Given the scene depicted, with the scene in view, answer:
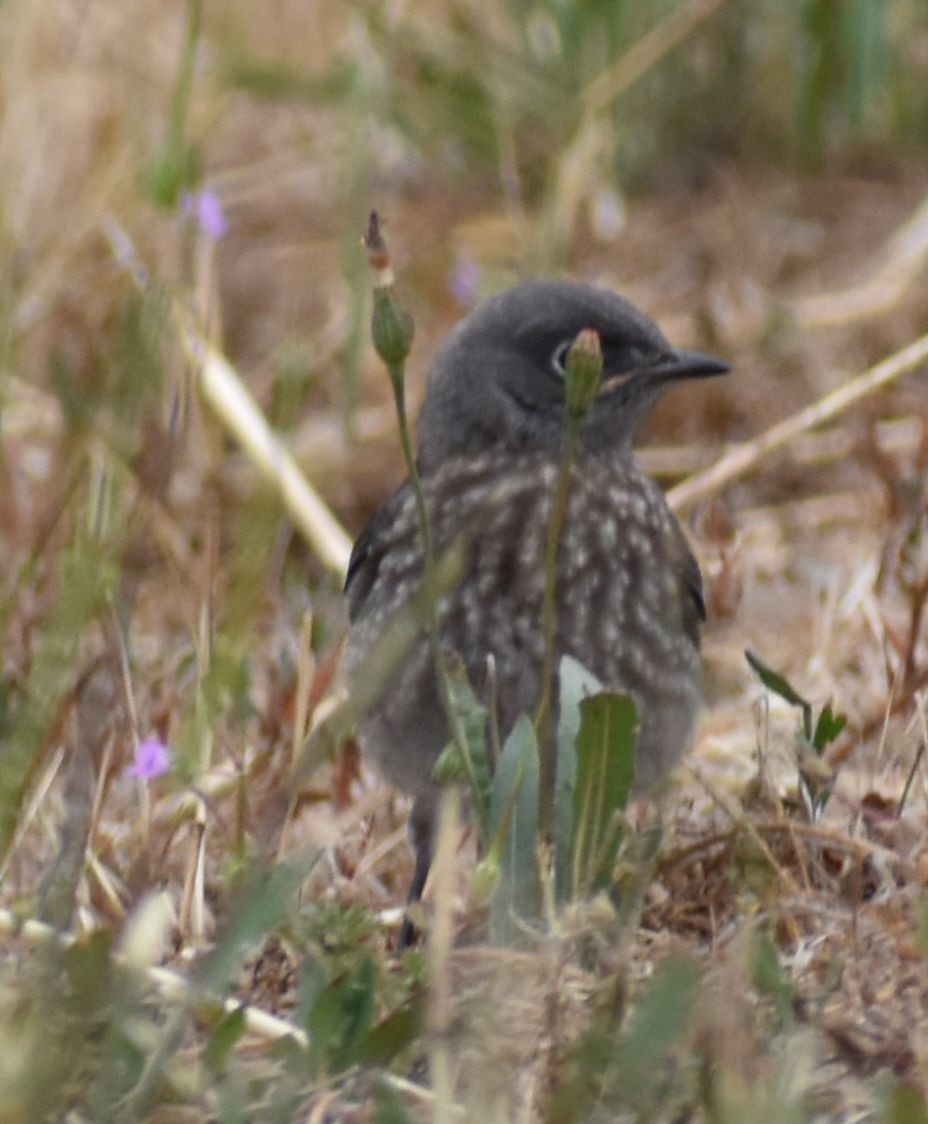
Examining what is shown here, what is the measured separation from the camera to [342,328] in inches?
265

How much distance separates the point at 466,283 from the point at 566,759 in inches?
141

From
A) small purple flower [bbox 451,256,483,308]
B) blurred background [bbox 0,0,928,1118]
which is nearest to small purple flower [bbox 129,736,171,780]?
blurred background [bbox 0,0,928,1118]

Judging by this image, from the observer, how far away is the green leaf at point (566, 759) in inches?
125

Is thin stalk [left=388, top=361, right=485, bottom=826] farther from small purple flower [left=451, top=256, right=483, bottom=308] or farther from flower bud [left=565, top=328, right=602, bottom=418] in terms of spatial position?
small purple flower [left=451, top=256, right=483, bottom=308]

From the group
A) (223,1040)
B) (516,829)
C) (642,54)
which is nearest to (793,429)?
(642,54)

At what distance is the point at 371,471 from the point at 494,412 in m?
2.26

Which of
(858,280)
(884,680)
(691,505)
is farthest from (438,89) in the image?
(884,680)

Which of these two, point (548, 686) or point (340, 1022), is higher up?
point (548, 686)

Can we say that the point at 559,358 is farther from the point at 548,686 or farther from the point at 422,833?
the point at 548,686

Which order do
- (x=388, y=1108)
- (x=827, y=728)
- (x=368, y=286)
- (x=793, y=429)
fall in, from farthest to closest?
(x=368, y=286)
(x=793, y=429)
(x=827, y=728)
(x=388, y=1108)

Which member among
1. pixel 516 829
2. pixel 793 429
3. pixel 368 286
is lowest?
pixel 516 829

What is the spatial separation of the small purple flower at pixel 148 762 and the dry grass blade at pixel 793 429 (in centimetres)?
180

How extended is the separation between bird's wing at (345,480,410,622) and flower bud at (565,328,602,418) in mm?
1336

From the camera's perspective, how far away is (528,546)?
154 inches
